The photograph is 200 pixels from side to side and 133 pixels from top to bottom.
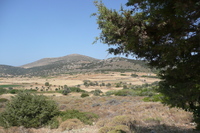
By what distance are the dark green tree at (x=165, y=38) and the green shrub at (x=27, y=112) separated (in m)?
7.25

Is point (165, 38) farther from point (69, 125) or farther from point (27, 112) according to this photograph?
point (27, 112)

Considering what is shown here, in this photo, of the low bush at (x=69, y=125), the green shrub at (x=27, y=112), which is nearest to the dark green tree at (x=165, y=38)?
the low bush at (x=69, y=125)

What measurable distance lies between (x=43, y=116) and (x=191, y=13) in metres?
9.66

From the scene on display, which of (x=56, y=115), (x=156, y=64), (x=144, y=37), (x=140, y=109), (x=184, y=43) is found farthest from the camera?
(x=140, y=109)

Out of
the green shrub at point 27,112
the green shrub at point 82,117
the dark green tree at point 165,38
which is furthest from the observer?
the green shrub at point 82,117

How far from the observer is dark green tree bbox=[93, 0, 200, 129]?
14.5 feet

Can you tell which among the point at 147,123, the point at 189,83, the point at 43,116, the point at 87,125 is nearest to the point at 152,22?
the point at 189,83

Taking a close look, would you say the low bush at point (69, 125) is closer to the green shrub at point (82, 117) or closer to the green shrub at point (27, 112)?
the green shrub at point (82, 117)

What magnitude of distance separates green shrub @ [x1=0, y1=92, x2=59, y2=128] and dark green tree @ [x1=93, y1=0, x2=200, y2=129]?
7247 mm

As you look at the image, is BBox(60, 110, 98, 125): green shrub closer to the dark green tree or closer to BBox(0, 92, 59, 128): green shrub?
BBox(0, 92, 59, 128): green shrub

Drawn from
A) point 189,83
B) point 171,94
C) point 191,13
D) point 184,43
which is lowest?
point 171,94

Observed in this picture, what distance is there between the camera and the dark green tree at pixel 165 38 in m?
4.41

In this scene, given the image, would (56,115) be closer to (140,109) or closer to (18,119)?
(18,119)

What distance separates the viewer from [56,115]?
1144 centimetres
